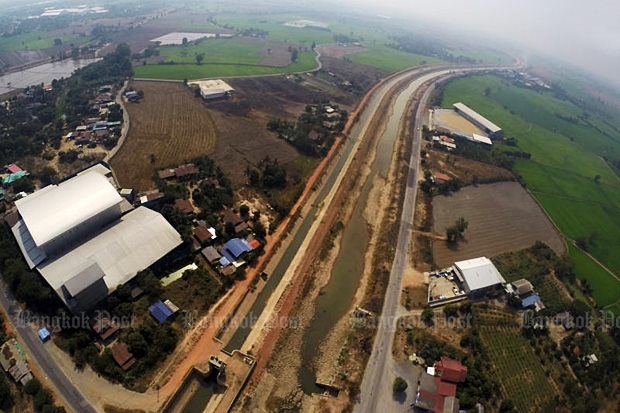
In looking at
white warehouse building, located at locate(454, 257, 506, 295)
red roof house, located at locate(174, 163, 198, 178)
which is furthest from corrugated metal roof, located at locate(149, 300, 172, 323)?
white warehouse building, located at locate(454, 257, 506, 295)

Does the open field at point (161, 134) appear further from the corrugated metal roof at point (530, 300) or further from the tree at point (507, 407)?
the corrugated metal roof at point (530, 300)

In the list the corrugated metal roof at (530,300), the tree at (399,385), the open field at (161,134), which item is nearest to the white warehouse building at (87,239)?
the open field at (161,134)

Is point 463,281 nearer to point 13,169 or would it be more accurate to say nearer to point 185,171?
point 185,171

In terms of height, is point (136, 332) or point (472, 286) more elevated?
point (472, 286)

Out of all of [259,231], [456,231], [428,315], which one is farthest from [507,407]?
[259,231]

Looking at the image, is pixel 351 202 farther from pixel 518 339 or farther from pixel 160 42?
pixel 160 42

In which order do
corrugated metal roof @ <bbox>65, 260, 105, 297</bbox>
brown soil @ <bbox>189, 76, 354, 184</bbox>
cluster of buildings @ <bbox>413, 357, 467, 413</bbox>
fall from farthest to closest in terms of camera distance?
brown soil @ <bbox>189, 76, 354, 184</bbox>, corrugated metal roof @ <bbox>65, 260, 105, 297</bbox>, cluster of buildings @ <bbox>413, 357, 467, 413</bbox>

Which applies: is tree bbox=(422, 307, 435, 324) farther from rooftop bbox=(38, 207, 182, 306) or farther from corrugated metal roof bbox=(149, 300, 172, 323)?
rooftop bbox=(38, 207, 182, 306)

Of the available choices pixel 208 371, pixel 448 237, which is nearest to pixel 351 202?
pixel 448 237
